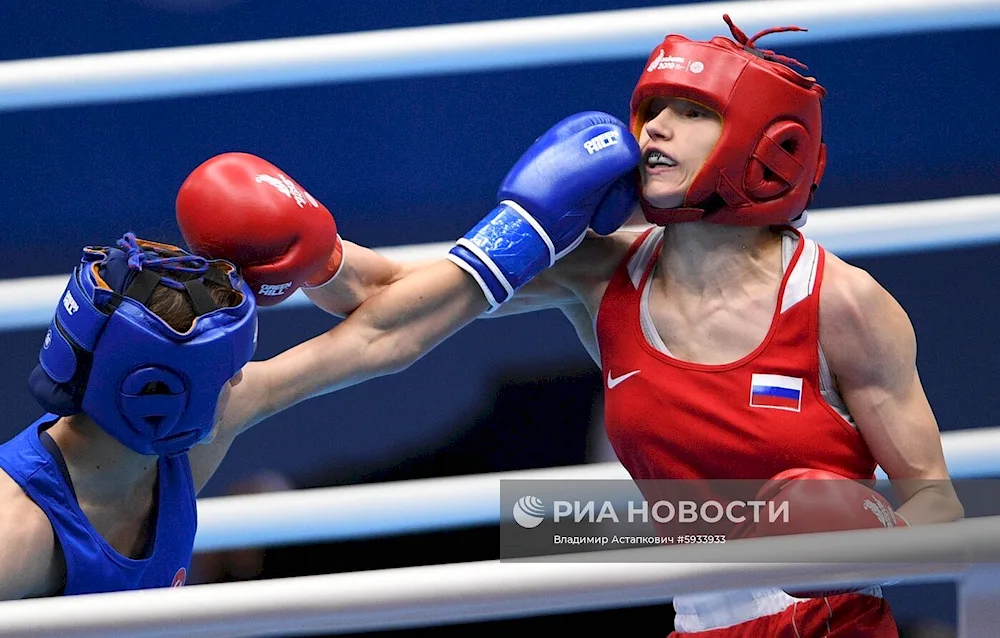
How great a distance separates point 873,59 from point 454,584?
2.15 m

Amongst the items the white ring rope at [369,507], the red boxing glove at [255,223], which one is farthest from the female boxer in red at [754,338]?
the white ring rope at [369,507]

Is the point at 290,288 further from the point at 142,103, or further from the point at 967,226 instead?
the point at 142,103

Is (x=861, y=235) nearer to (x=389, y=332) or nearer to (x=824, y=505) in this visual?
(x=824, y=505)

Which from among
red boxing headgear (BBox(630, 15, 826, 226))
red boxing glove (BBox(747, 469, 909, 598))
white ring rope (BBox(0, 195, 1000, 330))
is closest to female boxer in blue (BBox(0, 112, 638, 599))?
red boxing headgear (BBox(630, 15, 826, 226))

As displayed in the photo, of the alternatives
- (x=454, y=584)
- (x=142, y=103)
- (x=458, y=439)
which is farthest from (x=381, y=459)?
(x=454, y=584)

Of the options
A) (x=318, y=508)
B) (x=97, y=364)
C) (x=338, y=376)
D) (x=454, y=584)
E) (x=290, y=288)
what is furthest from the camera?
(x=318, y=508)

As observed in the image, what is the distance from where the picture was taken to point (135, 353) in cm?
132

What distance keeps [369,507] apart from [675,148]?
738 mm

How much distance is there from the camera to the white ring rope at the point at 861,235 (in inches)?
78.5

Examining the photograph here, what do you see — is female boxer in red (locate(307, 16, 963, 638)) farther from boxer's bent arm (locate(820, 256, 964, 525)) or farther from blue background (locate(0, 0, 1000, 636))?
blue background (locate(0, 0, 1000, 636))

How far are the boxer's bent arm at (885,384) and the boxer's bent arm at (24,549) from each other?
3.21 ft

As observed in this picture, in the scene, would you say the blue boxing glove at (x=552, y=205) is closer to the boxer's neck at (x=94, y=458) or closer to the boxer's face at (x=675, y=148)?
the boxer's face at (x=675, y=148)

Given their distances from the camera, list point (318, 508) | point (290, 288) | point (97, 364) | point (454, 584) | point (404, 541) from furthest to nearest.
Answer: point (404, 541), point (318, 508), point (290, 288), point (97, 364), point (454, 584)

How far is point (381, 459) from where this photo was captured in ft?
8.68
